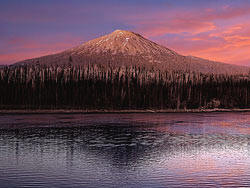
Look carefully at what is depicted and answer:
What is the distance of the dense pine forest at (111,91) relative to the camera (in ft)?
351

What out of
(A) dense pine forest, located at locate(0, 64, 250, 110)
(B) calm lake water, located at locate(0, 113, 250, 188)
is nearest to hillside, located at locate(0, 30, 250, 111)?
(A) dense pine forest, located at locate(0, 64, 250, 110)

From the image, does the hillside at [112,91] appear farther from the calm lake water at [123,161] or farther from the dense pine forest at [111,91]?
the calm lake water at [123,161]

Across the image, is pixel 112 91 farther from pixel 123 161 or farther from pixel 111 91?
pixel 123 161

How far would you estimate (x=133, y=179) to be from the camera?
18.9 metres

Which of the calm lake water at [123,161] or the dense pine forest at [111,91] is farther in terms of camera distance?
the dense pine forest at [111,91]

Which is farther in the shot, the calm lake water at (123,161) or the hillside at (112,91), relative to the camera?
the hillside at (112,91)

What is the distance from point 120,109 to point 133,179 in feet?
296

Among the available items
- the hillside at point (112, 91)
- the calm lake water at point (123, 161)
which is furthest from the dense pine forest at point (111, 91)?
the calm lake water at point (123, 161)

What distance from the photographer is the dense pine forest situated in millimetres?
106875

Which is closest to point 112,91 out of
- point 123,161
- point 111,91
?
point 111,91

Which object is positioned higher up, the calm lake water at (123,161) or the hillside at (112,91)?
the hillside at (112,91)

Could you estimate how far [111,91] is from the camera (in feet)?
381

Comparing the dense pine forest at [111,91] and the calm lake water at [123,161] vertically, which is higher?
the dense pine forest at [111,91]

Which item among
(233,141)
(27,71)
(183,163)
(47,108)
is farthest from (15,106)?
(183,163)
